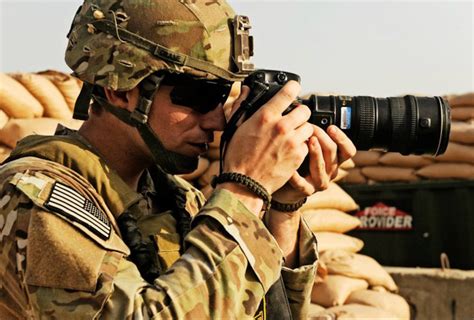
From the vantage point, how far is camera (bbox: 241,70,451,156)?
1.57 metres

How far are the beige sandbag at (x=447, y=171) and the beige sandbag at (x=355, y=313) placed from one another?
2.10 meters

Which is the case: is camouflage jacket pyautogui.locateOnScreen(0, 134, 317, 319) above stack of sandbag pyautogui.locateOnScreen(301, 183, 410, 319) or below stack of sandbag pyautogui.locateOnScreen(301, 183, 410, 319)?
above

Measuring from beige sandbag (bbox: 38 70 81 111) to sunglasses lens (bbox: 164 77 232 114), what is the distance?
267 cm

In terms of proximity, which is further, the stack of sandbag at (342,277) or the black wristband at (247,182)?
the stack of sandbag at (342,277)

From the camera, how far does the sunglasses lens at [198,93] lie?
4.99ft

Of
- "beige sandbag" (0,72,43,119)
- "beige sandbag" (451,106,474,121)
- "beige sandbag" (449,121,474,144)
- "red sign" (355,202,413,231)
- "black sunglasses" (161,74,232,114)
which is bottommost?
"red sign" (355,202,413,231)

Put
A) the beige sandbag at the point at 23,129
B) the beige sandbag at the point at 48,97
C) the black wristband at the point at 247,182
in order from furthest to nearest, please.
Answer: the beige sandbag at the point at 48,97 < the beige sandbag at the point at 23,129 < the black wristband at the point at 247,182

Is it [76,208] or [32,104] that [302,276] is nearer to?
[76,208]

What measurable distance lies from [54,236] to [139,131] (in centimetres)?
35

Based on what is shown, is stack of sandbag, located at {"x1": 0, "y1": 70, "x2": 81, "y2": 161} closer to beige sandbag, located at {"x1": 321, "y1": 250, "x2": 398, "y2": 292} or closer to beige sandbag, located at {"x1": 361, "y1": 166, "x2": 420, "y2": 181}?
beige sandbag, located at {"x1": 321, "y1": 250, "x2": 398, "y2": 292}

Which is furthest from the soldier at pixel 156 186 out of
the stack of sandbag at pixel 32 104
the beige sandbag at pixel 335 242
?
the beige sandbag at pixel 335 242

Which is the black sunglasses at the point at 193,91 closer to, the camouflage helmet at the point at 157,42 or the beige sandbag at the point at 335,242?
the camouflage helmet at the point at 157,42

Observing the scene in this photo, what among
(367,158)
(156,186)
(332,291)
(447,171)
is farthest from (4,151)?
(447,171)

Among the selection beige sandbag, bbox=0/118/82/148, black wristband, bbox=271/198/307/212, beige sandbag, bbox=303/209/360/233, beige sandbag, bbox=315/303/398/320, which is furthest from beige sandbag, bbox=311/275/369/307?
black wristband, bbox=271/198/307/212
